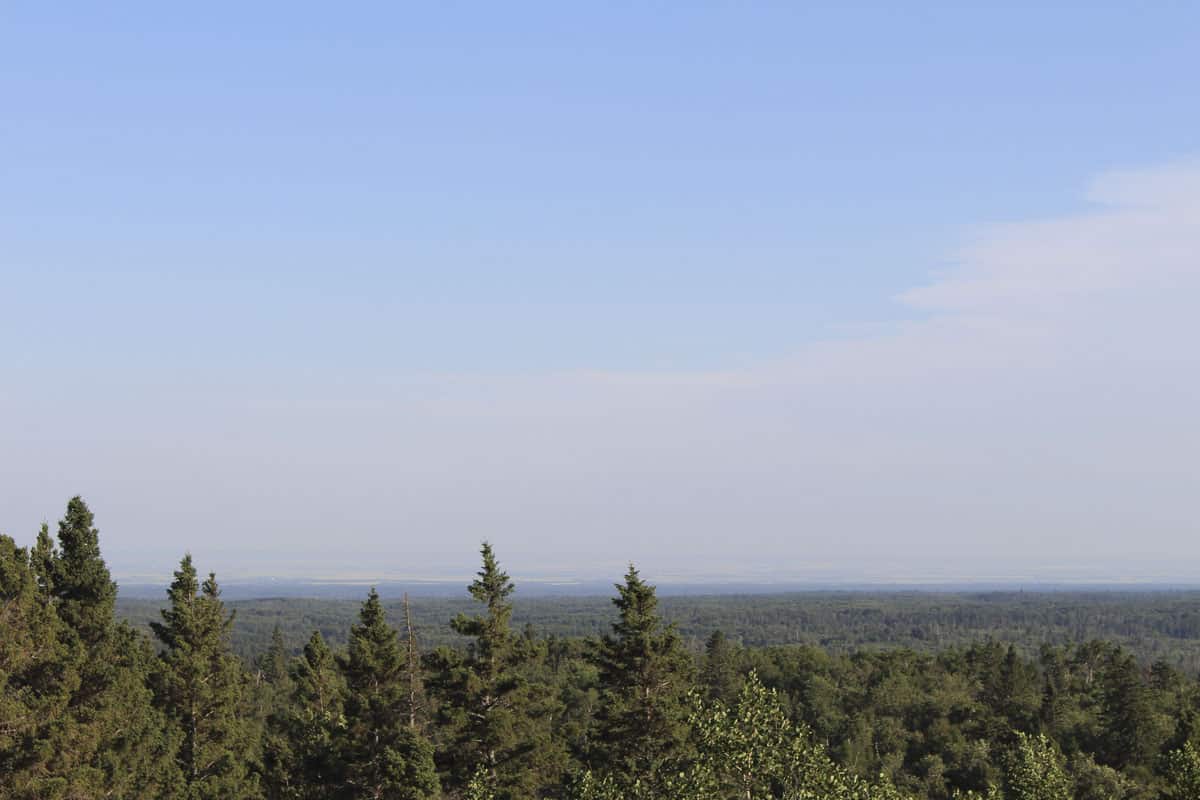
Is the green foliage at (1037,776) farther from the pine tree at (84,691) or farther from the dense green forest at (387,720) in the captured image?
the pine tree at (84,691)

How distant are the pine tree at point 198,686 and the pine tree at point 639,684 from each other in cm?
2233

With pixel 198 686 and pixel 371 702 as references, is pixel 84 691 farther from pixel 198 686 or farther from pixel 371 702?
pixel 198 686

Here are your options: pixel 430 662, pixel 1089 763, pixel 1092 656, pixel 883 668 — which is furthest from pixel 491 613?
pixel 1092 656

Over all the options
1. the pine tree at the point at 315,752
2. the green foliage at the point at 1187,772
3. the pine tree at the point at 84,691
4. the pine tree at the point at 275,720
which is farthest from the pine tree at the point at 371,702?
the green foliage at the point at 1187,772

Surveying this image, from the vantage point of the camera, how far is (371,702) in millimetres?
56969

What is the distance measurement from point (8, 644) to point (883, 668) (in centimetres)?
11900

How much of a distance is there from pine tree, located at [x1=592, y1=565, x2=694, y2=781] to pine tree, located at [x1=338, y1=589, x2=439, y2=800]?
376 inches

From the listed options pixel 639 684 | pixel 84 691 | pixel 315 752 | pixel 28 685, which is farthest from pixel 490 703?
pixel 28 685

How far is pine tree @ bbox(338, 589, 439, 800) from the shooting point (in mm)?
56156

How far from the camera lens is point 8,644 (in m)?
42.9

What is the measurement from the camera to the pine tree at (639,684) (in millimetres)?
52031

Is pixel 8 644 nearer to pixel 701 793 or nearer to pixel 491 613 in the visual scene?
pixel 491 613

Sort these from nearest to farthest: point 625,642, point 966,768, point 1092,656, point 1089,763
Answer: point 625,642 < point 1089,763 < point 966,768 < point 1092,656

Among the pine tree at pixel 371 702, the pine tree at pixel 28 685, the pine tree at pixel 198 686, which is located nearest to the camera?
the pine tree at pixel 28 685
